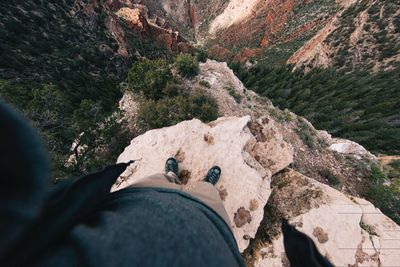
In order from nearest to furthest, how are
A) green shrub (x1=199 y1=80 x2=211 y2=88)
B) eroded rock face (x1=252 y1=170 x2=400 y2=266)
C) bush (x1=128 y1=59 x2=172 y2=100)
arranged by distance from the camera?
1. eroded rock face (x1=252 y1=170 x2=400 y2=266)
2. bush (x1=128 y1=59 x2=172 y2=100)
3. green shrub (x1=199 y1=80 x2=211 y2=88)

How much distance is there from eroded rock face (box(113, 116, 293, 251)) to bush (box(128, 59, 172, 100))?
4.01 metres

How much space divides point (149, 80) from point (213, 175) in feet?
19.6

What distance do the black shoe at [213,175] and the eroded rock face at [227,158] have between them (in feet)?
0.57

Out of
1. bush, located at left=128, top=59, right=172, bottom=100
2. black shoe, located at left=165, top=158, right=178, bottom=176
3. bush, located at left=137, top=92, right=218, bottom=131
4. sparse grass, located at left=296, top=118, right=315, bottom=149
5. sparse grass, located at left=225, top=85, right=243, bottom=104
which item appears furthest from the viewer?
sparse grass, located at left=225, top=85, right=243, bottom=104

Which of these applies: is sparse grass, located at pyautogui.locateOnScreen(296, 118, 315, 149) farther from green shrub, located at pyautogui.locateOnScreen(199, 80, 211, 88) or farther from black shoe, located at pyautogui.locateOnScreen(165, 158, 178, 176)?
black shoe, located at pyautogui.locateOnScreen(165, 158, 178, 176)

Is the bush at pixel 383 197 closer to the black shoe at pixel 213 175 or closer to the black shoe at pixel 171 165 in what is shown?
the black shoe at pixel 213 175

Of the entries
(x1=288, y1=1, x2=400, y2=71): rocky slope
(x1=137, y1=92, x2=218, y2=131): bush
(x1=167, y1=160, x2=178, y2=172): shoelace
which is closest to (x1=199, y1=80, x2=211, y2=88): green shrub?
(x1=137, y1=92, x2=218, y2=131): bush

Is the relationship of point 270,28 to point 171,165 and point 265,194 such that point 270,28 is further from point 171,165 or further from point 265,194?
point 171,165

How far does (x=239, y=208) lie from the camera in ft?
15.1

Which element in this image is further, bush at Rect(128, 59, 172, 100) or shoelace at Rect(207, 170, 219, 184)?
bush at Rect(128, 59, 172, 100)

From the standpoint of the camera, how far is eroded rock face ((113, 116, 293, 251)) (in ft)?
15.1

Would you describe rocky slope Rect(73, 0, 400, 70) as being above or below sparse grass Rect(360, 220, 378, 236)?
above

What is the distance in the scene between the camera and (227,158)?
516 cm

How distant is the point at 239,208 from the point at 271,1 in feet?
141
